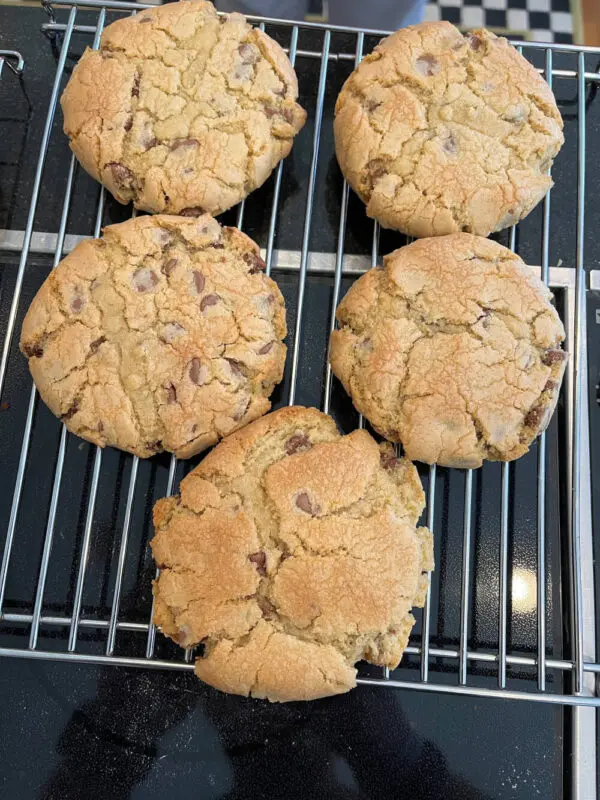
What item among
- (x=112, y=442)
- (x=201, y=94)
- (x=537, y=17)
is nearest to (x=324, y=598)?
(x=112, y=442)

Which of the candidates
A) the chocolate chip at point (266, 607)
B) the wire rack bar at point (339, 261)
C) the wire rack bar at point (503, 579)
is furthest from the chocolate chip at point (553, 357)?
the chocolate chip at point (266, 607)

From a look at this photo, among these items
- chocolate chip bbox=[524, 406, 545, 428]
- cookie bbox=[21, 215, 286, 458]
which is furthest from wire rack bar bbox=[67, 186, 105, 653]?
chocolate chip bbox=[524, 406, 545, 428]

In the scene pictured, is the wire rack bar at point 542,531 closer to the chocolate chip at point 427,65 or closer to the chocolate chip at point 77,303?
the chocolate chip at point 427,65

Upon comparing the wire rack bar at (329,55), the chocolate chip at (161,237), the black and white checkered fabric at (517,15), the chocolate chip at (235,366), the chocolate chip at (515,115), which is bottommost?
the chocolate chip at (235,366)

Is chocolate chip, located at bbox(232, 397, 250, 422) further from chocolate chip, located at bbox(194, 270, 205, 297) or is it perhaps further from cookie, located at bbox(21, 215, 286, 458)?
chocolate chip, located at bbox(194, 270, 205, 297)

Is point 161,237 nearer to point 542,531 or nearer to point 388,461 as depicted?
point 388,461

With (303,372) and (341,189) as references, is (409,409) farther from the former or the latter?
(341,189)

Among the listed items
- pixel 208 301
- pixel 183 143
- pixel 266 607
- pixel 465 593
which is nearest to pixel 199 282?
pixel 208 301
